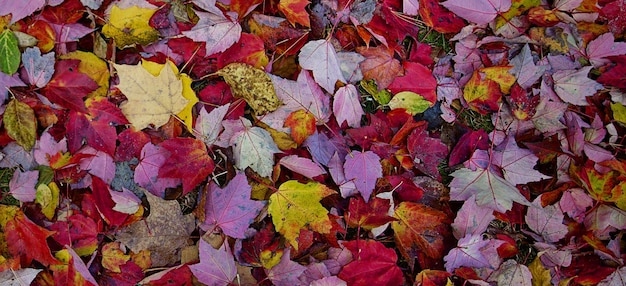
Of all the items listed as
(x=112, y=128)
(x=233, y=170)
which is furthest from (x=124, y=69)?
(x=233, y=170)

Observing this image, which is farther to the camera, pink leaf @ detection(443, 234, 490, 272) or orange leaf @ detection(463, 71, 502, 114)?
orange leaf @ detection(463, 71, 502, 114)

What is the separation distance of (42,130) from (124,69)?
1.13 ft

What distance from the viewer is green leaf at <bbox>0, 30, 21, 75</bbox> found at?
1483mm

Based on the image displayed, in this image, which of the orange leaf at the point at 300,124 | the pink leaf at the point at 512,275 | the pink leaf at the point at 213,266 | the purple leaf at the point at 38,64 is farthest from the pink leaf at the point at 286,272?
the purple leaf at the point at 38,64

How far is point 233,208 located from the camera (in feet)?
4.87

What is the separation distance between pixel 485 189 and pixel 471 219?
Result: 10 cm

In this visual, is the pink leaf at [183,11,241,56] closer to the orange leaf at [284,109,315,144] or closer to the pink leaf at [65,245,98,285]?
the orange leaf at [284,109,315,144]

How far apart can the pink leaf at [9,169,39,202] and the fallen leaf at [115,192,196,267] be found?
0.28 m

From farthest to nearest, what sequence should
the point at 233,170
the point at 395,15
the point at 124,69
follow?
1. the point at 395,15
2. the point at 233,170
3. the point at 124,69

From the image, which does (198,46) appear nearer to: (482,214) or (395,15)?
(395,15)

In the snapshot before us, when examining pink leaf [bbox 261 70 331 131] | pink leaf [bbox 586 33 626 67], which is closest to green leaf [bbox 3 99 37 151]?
pink leaf [bbox 261 70 331 131]

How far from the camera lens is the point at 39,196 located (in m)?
1.49

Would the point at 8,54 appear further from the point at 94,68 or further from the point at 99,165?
the point at 99,165

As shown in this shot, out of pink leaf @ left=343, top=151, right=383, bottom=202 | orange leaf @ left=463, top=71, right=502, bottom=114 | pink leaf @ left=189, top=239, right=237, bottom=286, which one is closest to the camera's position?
pink leaf @ left=189, top=239, right=237, bottom=286
